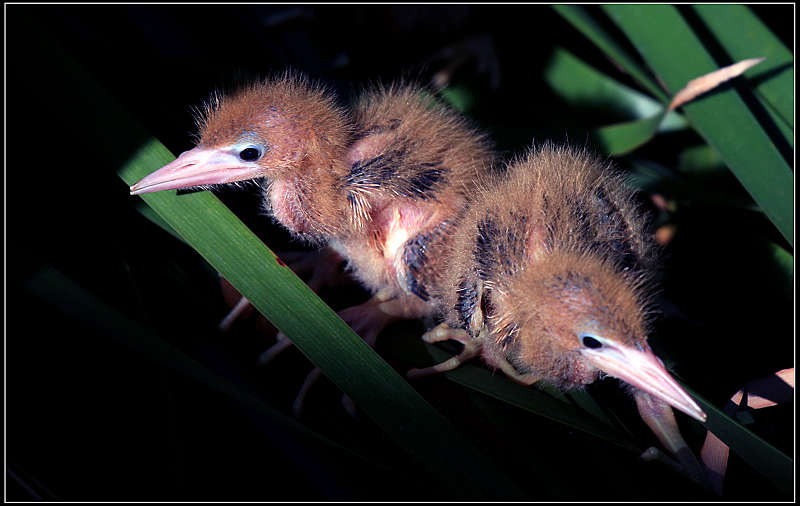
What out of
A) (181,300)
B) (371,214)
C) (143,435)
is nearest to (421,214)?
(371,214)

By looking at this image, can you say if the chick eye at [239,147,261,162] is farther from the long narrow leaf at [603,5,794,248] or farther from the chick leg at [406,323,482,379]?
the long narrow leaf at [603,5,794,248]

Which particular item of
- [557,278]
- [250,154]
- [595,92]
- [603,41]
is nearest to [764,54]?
[603,41]

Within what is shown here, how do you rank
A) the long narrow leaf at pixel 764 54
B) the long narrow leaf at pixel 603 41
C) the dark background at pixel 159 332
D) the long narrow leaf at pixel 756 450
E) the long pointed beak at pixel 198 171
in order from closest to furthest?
the long narrow leaf at pixel 756 450, the long pointed beak at pixel 198 171, the dark background at pixel 159 332, the long narrow leaf at pixel 764 54, the long narrow leaf at pixel 603 41

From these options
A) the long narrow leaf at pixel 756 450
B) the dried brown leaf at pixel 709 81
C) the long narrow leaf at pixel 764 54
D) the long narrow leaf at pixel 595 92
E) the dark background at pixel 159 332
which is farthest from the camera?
the long narrow leaf at pixel 595 92

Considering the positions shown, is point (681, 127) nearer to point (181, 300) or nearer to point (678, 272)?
point (678, 272)

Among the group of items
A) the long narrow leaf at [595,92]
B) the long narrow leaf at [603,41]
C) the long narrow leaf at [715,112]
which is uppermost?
the long narrow leaf at [595,92]

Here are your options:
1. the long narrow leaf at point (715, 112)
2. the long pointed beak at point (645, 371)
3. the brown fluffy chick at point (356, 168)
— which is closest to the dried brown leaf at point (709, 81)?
the long narrow leaf at point (715, 112)

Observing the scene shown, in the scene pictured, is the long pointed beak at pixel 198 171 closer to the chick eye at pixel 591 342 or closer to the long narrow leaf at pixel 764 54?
the chick eye at pixel 591 342
